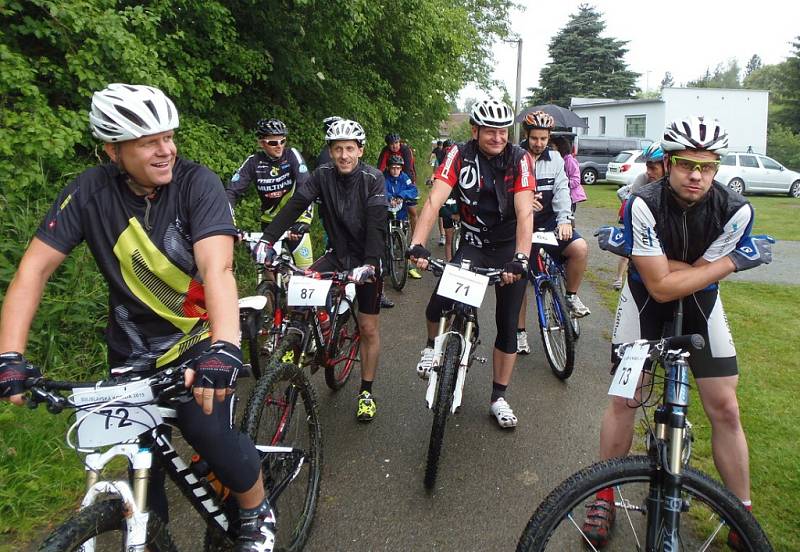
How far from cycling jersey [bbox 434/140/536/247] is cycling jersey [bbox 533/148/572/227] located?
163 cm

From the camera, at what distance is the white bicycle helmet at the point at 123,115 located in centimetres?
199

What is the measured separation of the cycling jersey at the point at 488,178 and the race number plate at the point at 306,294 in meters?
1.08

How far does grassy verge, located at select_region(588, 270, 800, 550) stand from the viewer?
3.09 metres

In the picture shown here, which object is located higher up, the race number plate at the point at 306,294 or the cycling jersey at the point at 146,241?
the cycling jersey at the point at 146,241

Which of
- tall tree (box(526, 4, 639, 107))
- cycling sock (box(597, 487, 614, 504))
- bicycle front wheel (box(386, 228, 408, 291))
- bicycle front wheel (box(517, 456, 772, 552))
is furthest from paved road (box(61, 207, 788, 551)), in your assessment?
tall tree (box(526, 4, 639, 107))

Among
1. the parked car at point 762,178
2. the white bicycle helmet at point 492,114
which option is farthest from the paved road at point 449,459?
the parked car at point 762,178

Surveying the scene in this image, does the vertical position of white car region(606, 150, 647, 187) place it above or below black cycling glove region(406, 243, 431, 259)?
above

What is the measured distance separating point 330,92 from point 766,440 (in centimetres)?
859

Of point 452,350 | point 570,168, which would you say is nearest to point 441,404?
point 452,350

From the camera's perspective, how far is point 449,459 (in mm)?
3686

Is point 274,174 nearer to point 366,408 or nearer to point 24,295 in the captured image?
→ point 366,408

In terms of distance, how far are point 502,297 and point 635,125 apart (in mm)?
36476

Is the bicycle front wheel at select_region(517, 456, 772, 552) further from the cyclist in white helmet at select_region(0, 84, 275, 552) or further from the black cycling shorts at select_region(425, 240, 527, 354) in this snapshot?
Answer: the black cycling shorts at select_region(425, 240, 527, 354)

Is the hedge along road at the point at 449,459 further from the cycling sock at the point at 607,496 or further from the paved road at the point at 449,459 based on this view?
the cycling sock at the point at 607,496
